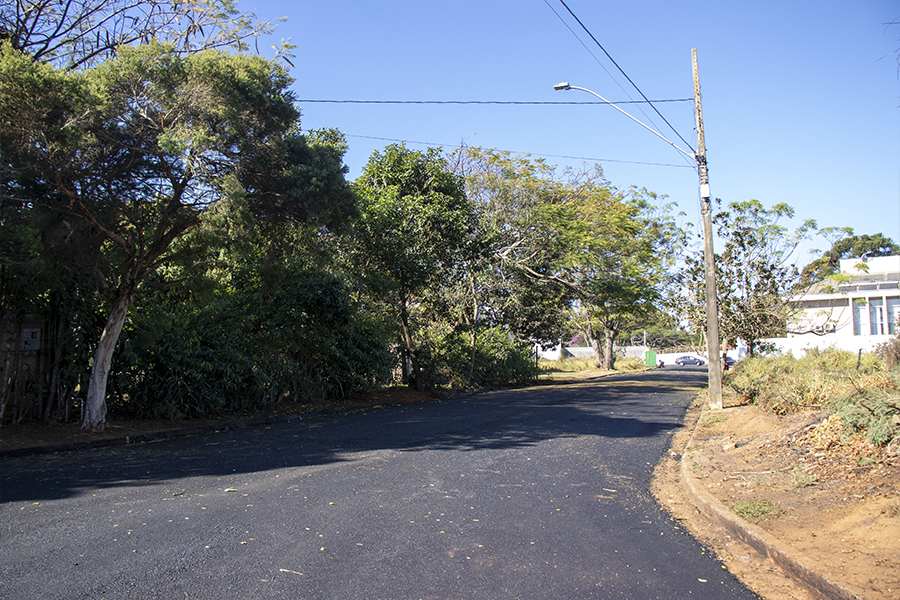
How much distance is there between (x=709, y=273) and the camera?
14.2 meters

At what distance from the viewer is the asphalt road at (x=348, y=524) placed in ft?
13.1

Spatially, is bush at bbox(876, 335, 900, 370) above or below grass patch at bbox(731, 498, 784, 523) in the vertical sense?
above

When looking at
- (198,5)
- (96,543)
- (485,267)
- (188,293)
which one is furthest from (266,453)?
(485,267)

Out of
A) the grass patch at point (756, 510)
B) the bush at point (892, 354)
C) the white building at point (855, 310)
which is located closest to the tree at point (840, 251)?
the white building at point (855, 310)

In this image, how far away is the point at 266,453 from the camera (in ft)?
29.2

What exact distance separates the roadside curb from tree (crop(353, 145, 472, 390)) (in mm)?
12369

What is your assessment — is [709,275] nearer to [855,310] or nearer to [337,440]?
[337,440]

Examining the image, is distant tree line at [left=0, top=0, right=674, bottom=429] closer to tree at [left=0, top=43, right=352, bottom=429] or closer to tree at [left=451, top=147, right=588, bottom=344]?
tree at [left=0, top=43, right=352, bottom=429]

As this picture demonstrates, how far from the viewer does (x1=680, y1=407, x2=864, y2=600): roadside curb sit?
381 centimetres

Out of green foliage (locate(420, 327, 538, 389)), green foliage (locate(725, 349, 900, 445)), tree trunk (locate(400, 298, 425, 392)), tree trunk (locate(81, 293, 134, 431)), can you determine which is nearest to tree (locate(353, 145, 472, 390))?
tree trunk (locate(400, 298, 425, 392))

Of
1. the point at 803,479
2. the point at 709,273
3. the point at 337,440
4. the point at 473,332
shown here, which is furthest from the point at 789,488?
the point at 473,332

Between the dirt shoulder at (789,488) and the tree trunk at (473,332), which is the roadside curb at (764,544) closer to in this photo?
the dirt shoulder at (789,488)

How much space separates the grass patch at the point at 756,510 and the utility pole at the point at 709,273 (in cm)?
869

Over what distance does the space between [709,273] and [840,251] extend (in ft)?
81.6
